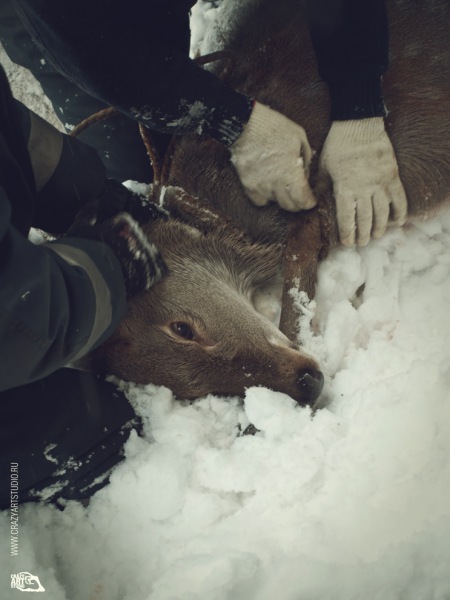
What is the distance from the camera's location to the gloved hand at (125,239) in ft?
6.26

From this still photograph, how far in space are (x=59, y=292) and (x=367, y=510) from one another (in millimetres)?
1385

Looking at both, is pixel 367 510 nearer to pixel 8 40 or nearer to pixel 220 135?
pixel 220 135

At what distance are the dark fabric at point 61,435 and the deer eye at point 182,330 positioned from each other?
0.39 meters

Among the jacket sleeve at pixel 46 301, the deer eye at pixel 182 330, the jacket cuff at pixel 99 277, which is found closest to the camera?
the jacket sleeve at pixel 46 301

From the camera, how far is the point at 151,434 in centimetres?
221

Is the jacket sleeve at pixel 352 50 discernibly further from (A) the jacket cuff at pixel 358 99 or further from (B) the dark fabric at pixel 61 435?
(B) the dark fabric at pixel 61 435

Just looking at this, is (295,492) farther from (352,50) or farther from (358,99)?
(352,50)

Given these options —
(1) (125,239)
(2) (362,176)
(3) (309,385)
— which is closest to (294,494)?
(3) (309,385)

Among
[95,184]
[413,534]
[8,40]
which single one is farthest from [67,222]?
[413,534]

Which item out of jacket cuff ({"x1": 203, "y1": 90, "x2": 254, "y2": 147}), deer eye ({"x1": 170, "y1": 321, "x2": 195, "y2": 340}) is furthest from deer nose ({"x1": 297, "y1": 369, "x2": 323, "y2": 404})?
jacket cuff ({"x1": 203, "y1": 90, "x2": 254, "y2": 147})

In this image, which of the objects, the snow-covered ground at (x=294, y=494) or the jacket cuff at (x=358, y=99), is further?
the jacket cuff at (x=358, y=99)

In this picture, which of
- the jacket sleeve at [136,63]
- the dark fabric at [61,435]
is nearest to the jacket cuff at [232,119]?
the jacket sleeve at [136,63]

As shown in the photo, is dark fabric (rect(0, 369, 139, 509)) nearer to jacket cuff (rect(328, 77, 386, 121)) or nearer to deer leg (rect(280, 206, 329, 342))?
deer leg (rect(280, 206, 329, 342))

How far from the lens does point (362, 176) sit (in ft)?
7.23
